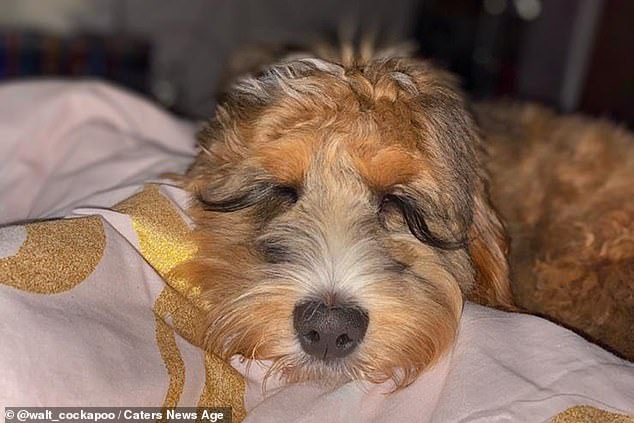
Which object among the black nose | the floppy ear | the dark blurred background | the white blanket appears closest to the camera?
the white blanket

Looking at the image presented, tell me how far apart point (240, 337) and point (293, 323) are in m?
0.11

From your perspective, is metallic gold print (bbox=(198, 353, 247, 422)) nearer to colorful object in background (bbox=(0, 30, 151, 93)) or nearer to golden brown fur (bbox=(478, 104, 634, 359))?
golden brown fur (bbox=(478, 104, 634, 359))

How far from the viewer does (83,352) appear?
4.74 ft

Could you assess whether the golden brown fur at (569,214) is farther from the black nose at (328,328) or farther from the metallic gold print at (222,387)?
the metallic gold print at (222,387)

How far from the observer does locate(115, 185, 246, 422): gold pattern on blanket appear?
157 centimetres

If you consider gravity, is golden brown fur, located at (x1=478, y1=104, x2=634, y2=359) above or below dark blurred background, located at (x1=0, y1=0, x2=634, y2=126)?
above

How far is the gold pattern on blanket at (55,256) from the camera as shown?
152 cm

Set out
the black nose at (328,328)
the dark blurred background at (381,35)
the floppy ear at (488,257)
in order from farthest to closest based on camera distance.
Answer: the dark blurred background at (381,35), the floppy ear at (488,257), the black nose at (328,328)

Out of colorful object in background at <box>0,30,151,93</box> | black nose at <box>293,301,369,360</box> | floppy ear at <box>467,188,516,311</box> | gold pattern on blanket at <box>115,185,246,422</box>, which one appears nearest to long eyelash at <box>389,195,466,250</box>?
floppy ear at <box>467,188,516,311</box>

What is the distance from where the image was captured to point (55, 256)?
1566 millimetres

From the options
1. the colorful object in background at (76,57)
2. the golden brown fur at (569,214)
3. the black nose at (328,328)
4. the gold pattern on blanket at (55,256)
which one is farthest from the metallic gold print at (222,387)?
the colorful object in background at (76,57)

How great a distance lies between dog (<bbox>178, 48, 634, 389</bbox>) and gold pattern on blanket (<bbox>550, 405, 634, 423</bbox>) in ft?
0.89

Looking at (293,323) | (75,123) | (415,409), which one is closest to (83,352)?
(293,323)

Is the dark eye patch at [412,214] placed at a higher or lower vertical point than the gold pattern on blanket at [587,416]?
higher
